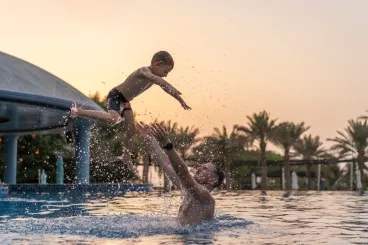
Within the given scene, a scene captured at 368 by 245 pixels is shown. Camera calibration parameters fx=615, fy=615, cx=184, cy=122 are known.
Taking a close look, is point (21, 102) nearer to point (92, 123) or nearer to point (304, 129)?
point (92, 123)

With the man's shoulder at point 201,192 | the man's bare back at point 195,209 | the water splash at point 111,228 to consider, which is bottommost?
the water splash at point 111,228

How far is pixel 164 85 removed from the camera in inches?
302

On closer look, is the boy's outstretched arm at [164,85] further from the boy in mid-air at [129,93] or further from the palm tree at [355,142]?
the palm tree at [355,142]

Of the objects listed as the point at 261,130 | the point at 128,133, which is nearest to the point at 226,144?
the point at 261,130

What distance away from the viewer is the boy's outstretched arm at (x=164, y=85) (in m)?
7.32

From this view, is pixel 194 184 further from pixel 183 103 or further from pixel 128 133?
pixel 128 133

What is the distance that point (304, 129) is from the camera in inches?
1921

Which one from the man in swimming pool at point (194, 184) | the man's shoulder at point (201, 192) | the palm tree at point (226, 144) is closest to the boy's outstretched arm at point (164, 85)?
the man in swimming pool at point (194, 184)

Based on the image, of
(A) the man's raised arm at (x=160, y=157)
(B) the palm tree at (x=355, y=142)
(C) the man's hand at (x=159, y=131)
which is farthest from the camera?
(B) the palm tree at (x=355, y=142)

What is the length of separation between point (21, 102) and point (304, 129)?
100 feet

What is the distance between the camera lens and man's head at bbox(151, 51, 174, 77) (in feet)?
27.0

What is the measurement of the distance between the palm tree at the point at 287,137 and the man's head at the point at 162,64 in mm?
39644

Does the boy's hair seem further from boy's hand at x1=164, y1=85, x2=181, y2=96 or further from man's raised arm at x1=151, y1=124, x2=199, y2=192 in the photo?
man's raised arm at x1=151, y1=124, x2=199, y2=192

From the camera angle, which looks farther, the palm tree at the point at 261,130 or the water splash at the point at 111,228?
the palm tree at the point at 261,130
